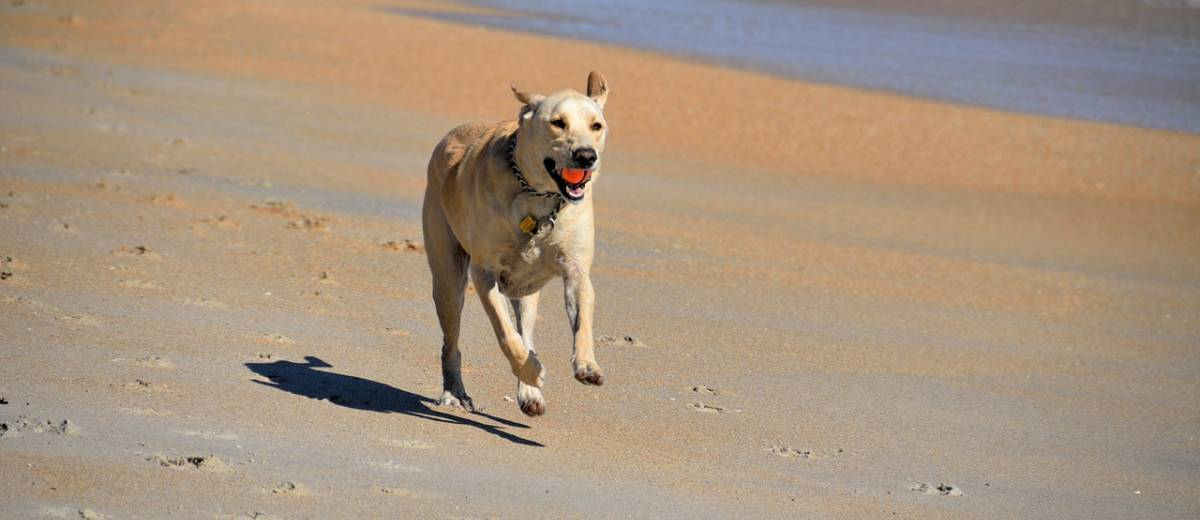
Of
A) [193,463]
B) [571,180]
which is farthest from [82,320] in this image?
[571,180]

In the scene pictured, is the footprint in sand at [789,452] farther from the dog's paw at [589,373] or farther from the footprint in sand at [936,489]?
the dog's paw at [589,373]

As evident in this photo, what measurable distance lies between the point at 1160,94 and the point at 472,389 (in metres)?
19.6

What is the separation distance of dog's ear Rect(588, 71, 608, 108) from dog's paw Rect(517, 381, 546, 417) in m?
1.33

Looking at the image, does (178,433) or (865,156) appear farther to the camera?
(865,156)

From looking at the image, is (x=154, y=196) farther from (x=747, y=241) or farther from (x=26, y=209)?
(x=747, y=241)

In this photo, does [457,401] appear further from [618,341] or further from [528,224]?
[618,341]

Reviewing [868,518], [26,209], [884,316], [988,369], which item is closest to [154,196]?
[26,209]

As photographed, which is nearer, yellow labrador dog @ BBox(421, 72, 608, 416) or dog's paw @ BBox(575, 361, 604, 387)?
dog's paw @ BBox(575, 361, 604, 387)

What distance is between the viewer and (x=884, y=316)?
984cm

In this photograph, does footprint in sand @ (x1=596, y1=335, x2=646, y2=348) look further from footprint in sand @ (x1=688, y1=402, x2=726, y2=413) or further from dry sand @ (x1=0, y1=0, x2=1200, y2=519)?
footprint in sand @ (x1=688, y1=402, x2=726, y2=413)

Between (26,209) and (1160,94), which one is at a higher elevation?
(1160,94)

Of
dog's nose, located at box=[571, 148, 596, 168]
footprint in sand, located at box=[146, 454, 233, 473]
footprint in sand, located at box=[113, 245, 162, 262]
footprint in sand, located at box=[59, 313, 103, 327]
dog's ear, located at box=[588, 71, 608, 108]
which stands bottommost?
footprint in sand, located at box=[146, 454, 233, 473]

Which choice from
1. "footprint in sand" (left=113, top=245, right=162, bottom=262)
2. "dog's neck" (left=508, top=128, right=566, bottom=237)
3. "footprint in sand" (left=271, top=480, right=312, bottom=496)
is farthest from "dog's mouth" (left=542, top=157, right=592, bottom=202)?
"footprint in sand" (left=113, top=245, right=162, bottom=262)

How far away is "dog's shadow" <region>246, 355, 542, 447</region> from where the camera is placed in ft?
21.8
